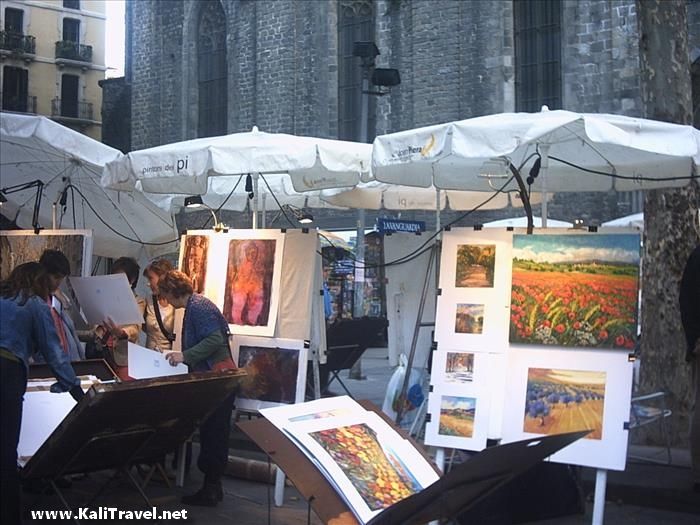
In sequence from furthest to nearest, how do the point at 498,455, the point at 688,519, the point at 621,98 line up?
the point at 621,98
the point at 688,519
the point at 498,455

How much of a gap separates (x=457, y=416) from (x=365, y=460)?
2668 millimetres

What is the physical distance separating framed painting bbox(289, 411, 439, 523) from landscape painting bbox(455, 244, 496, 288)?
8.15 ft

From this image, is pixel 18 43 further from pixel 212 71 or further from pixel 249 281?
pixel 249 281

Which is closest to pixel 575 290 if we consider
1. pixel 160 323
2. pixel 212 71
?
pixel 160 323

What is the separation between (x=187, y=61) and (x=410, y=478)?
27.6 m

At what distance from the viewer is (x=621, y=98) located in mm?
20953

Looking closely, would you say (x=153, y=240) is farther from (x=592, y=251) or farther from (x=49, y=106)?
(x=49, y=106)

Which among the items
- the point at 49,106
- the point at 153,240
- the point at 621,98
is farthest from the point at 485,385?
the point at 49,106

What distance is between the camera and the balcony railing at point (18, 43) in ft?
170

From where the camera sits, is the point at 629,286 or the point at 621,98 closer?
the point at 629,286

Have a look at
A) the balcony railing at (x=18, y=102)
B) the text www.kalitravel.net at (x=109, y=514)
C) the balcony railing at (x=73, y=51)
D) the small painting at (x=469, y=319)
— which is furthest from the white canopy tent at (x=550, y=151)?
the balcony railing at (x=73, y=51)

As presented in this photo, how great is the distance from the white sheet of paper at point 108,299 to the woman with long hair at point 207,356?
128cm

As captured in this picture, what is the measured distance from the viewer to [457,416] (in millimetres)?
6715

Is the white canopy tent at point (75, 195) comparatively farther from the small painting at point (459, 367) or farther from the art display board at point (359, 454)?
the art display board at point (359, 454)
